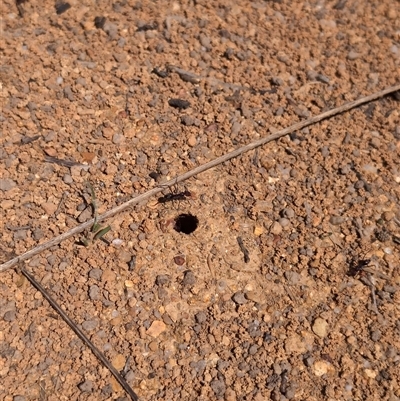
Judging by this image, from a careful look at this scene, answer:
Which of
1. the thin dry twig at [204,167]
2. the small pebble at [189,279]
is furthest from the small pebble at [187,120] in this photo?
the small pebble at [189,279]

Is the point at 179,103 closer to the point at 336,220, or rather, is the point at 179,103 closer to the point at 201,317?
the point at 336,220

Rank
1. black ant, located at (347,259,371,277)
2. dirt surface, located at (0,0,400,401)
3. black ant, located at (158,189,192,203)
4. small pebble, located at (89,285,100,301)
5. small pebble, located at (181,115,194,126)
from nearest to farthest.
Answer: dirt surface, located at (0,0,400,401) < small pebble, located at (89,285,100,301) < black ant, located at (347,259,371,277) < black ant, located at (158,189,192,203) < small pebble, located at (181,115,194,126)

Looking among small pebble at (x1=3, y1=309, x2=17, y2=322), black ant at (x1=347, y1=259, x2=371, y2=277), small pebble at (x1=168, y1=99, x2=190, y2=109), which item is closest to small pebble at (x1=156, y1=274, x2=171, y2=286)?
small pebble at (x1=3, y1=309, x2=17, y2=322)

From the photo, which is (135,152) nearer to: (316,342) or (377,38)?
(316,342)

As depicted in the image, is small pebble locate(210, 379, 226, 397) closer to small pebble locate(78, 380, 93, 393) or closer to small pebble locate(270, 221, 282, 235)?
small pebble locate(78, 380, 93, 393)

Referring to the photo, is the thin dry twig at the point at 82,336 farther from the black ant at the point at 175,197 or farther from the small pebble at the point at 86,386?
the black ant at the point at 175,197

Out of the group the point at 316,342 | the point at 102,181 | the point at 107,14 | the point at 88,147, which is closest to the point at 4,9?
the point at 107,14

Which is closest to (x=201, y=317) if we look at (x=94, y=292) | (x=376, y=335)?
(x=94, y=292)
